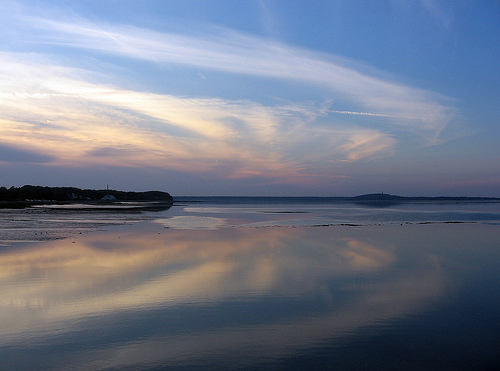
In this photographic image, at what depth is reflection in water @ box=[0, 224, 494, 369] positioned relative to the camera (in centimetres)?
691

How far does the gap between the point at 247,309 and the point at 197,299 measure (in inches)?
57.9

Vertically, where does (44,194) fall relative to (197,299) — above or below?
above

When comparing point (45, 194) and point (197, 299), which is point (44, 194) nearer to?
point (45, 194)

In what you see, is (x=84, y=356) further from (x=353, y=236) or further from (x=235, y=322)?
(x=353, y=236)

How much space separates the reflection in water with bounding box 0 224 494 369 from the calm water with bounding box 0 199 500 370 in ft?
0.11

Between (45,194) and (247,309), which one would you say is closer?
(247,309)

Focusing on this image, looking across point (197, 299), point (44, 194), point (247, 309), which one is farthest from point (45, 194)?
point (247, 309)

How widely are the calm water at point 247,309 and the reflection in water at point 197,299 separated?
34 mm

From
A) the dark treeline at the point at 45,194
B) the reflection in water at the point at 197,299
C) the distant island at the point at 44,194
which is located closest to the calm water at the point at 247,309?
the reflection in water at the point at 197,299

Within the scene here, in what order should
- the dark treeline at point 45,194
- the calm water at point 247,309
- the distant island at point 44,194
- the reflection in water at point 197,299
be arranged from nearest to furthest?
1. the calm water at point 247,309
2. the reflection in water at point 197,299
3. the distant island at point 44,194
4. the dark treeline at point 45,194

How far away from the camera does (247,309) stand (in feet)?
30.0

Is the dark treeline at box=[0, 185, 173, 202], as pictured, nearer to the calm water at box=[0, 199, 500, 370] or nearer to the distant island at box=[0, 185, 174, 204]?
the distant island at box=[0, 185, 174, 204]

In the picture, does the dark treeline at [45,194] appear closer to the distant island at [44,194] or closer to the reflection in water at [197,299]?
the distant island at [44,194]

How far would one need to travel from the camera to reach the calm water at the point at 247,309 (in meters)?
6.59
